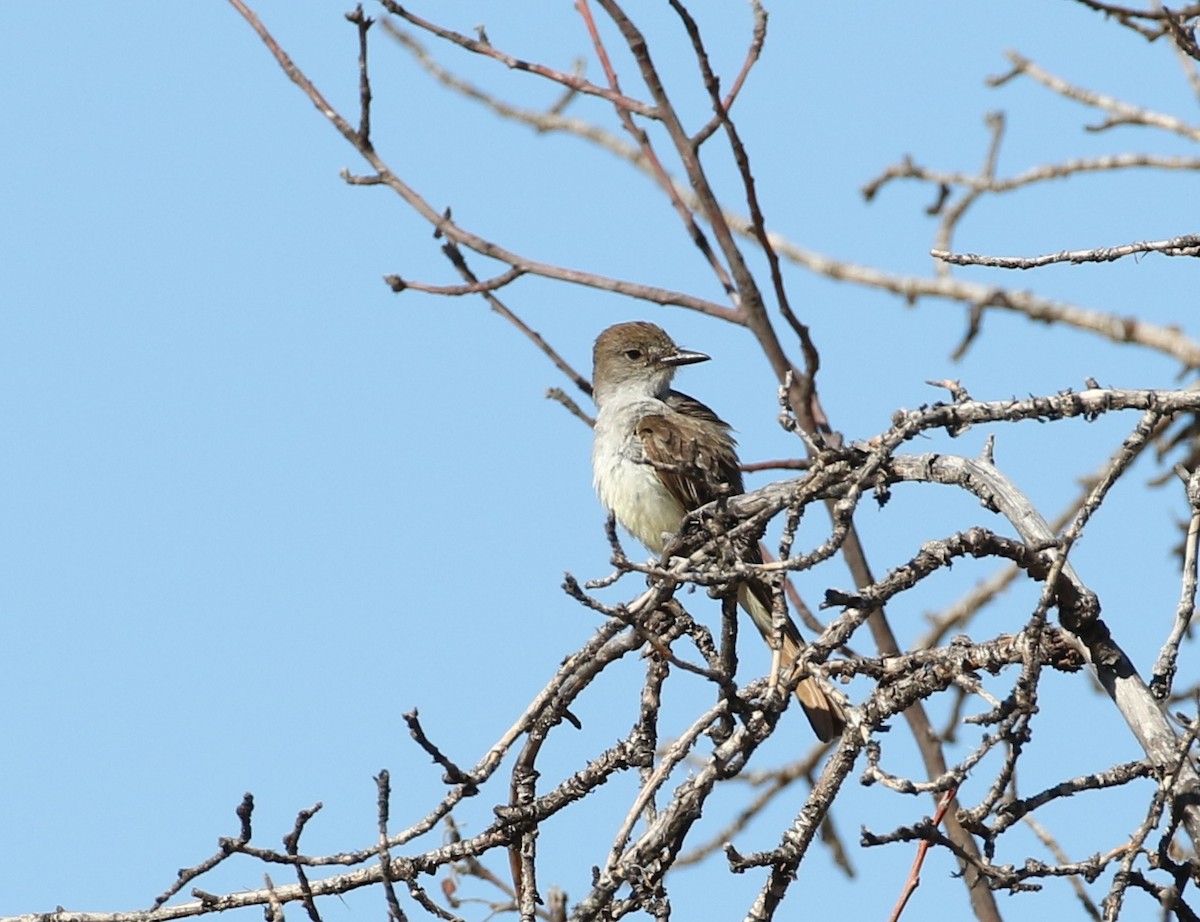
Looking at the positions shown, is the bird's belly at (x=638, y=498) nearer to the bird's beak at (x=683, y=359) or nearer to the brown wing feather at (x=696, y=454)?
the brown wing feather at (x=696, y=454)

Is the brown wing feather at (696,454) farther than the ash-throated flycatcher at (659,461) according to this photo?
No

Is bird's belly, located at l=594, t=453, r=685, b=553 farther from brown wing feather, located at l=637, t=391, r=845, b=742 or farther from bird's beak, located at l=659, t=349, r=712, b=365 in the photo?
bird's beak, located at l=659, t=349, r=712, b=365

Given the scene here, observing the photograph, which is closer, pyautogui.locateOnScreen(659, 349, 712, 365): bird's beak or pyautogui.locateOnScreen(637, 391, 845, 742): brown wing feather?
pyautogui.locateOnScreen(637, 391, 845, 742): brown wing feather

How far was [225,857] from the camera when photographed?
12.3 ft

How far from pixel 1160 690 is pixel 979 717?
0.42 metres

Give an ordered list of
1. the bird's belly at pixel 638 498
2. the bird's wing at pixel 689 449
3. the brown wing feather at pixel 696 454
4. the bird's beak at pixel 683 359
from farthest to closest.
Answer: the bird's beak at pixel 683 359
the bird's belly at pixel 638 498
the bird's wing at pixel 689 449
the brown wing feather at pixel 696 454

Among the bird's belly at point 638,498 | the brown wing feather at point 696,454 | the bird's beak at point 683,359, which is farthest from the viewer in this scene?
the bird's beak at point 683,359

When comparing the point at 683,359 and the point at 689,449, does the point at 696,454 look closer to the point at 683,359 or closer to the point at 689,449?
the point at 689,449

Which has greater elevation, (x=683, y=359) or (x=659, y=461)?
(x=683, y=359)

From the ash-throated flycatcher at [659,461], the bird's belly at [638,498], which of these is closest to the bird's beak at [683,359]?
the ash-throated flycatcher at [659,461]

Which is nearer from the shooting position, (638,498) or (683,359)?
(638,498)

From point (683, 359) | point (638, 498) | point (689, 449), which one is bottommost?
point (638, 498)

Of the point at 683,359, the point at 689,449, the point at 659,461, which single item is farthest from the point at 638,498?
the point at 683,359

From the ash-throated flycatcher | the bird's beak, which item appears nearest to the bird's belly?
the ash-throated flycatcher
